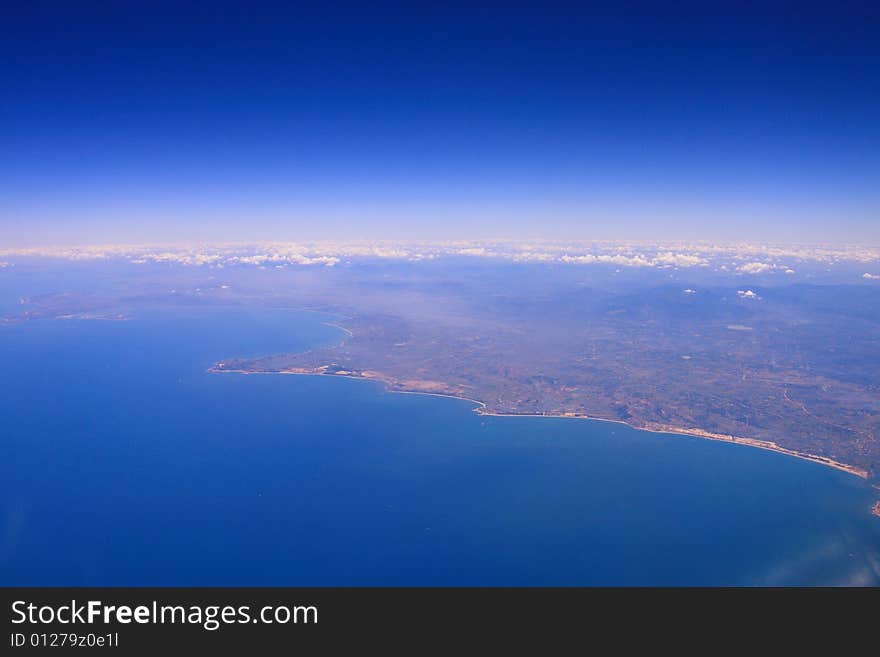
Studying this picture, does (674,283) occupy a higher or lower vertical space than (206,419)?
higher

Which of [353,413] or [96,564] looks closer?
[96,564]

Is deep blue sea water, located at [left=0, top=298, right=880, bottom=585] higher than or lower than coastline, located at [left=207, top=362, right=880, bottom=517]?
lower

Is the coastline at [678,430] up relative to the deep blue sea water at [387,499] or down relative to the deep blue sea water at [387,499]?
up

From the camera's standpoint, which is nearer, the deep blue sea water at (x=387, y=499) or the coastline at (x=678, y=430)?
the deep blue sea water at (x=387, y=499)

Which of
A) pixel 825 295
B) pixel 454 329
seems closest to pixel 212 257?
pixel 454 329

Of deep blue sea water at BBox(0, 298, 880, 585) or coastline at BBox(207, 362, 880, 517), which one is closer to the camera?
deep blue sea water at BBox(0, 298, 880, 585)

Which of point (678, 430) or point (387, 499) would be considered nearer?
point (387, 499)

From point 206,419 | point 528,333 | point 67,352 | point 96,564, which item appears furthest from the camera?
point 528,333

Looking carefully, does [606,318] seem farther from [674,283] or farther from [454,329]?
[674,283]
